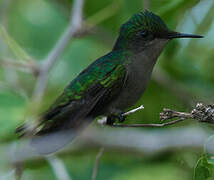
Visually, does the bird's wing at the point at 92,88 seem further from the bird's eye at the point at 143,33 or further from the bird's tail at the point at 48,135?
the bird's eye at the point at 143,33

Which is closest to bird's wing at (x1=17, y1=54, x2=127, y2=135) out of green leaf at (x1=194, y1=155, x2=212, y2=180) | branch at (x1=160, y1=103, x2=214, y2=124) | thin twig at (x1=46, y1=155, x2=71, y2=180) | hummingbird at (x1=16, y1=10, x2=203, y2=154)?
hummingbird at (x1=16, y1=10, x2=203, y2=154)

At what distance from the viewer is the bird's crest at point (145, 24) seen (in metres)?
3.04

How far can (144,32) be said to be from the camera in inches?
127

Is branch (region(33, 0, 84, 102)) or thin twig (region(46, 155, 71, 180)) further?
branch (region(33, 0, 84, 102))

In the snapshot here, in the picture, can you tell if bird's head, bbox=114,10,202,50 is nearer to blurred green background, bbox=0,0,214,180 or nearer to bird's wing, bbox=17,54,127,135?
blurred green background, bbox=0,0,214,180

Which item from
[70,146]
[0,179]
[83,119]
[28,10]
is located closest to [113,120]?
[83,119]

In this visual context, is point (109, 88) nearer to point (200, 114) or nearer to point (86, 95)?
point (86, 95)

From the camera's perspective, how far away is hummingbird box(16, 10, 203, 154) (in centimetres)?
284

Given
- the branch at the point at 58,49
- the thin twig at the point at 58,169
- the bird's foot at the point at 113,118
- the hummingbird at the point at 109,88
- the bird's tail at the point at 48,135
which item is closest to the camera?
the bird's tail at the point at 48,135

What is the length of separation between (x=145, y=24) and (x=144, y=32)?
78 mm

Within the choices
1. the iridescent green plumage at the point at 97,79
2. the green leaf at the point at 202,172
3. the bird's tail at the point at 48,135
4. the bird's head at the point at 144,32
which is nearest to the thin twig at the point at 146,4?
the bird's head at the point at 144,32

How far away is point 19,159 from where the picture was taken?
2.95m

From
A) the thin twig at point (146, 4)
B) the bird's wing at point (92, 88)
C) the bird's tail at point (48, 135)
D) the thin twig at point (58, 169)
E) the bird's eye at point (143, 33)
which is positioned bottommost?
the thin twig at point (58, 169)

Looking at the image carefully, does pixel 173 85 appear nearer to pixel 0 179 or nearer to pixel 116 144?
pixel 116 144
